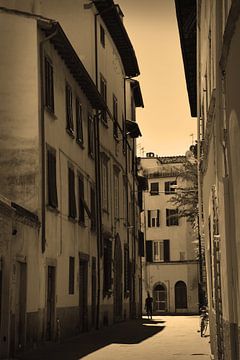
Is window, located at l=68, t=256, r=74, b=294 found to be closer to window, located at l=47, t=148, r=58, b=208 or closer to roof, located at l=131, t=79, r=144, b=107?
window, located at l=47, t=148, r=58, b=208

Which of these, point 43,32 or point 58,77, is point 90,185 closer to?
point 58,77

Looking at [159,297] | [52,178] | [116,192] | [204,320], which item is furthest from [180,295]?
[52,178]

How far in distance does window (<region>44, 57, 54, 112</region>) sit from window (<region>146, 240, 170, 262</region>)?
146 feet

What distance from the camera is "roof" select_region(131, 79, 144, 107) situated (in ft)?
143

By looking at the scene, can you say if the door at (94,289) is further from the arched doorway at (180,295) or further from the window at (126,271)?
the arched doorway at (180,295)

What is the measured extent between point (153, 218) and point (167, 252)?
3973mm

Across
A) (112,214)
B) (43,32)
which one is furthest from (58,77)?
(112,214)

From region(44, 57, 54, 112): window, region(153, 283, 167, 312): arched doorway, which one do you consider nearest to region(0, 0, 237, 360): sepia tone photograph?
region(44, 57, 54, 112): window

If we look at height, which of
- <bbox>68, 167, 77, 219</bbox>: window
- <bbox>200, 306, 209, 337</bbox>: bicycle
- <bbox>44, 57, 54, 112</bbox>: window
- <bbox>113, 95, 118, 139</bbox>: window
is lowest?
<bbox>200, 306, 209, 337</bbox>: bicycle

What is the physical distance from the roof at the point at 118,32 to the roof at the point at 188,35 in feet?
35.6

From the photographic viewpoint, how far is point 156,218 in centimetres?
6750

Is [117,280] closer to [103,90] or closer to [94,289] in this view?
[94,289]

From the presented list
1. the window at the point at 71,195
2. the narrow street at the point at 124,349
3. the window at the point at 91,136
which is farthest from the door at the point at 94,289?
the window at the point at 91,136

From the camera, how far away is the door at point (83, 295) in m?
25.7
